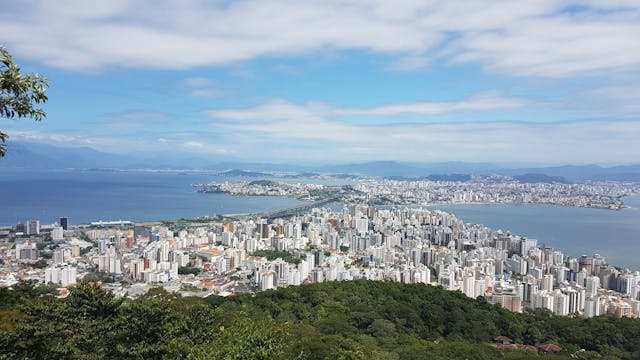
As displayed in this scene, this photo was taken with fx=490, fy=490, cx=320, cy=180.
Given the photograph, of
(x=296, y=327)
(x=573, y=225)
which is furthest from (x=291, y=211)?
(x=296, y=327)

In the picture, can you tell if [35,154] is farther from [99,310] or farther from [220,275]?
[99,310]

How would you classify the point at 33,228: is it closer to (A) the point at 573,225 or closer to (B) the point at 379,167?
(A) the point at 573,225

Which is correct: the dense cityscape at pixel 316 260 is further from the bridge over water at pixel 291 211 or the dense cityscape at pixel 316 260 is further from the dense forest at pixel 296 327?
the dense forest at pixel 296 327

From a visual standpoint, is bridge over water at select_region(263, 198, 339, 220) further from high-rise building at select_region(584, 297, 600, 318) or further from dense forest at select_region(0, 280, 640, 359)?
dense forest at select_region(0, 280, 640, 359)

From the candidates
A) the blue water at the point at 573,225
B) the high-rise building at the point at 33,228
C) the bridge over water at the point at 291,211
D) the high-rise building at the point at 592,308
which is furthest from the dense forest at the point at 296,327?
the bridge over water at the point at 291,211

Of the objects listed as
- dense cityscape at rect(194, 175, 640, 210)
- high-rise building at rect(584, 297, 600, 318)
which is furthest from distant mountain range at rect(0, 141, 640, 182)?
high-rise building at rect(584, 297, 600, 318)
